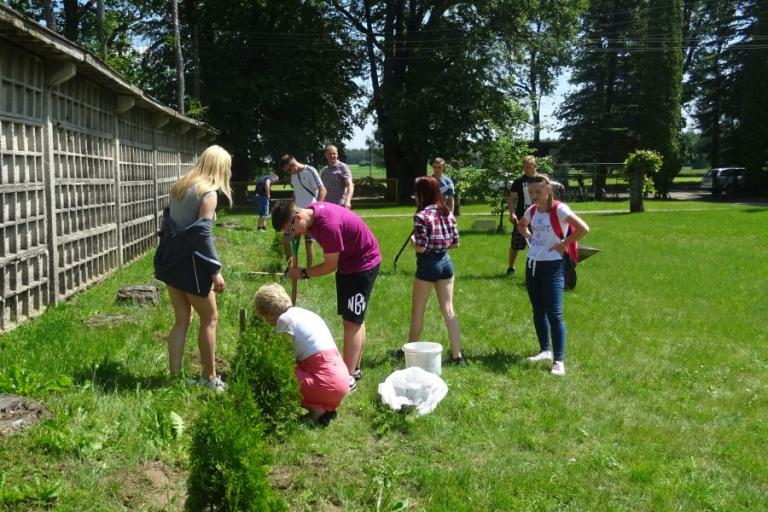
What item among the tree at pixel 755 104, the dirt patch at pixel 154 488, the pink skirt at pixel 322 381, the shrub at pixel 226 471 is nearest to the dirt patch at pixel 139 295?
the pink skirt at pixel 322 381

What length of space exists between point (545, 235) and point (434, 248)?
995mm

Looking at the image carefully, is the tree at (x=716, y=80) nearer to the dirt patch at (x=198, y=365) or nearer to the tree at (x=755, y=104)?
the tree at (x=755, y=104)

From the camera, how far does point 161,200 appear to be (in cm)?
1528

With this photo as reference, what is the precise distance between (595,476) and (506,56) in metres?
34.0

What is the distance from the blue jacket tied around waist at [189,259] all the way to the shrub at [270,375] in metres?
0.66

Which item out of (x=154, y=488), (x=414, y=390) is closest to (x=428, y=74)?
(x=414, y=390)

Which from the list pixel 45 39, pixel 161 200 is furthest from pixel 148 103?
pixel 45 39

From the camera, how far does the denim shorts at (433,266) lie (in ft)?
21.2

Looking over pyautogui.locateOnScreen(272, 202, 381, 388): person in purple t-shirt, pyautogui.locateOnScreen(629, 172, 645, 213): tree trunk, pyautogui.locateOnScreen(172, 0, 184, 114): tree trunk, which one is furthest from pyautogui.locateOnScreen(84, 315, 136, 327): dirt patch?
pyautogui.locateOnScreen(629, 172, 645, 213): tree trunk

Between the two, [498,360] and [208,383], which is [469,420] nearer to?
[498,360]

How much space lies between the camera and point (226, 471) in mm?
3316

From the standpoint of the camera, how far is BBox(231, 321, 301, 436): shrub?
446 centimetres

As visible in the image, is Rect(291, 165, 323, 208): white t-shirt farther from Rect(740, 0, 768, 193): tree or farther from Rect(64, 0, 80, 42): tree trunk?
Rect(740, 0, 768, 193): tree

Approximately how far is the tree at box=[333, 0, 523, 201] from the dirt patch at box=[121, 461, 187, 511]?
30.8m
